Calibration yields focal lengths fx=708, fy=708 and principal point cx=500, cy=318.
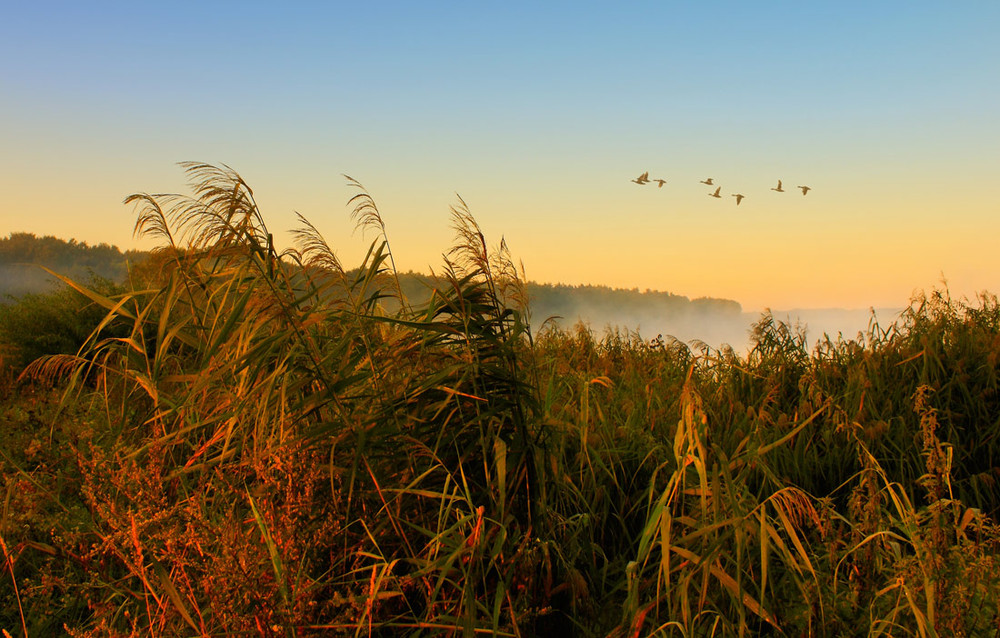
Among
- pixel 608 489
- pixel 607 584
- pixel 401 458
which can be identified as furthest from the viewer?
pixel 608 489

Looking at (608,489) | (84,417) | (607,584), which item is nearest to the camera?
(607,584)

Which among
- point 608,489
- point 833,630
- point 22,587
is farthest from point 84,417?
point 833,630

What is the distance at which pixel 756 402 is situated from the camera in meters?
5.52

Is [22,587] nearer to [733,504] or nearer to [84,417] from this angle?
[84,417]

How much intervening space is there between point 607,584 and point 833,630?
0.99m

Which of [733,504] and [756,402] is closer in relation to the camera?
[733,504]

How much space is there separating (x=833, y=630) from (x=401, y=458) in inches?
76.4

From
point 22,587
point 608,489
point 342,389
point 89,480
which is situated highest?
point 342,389

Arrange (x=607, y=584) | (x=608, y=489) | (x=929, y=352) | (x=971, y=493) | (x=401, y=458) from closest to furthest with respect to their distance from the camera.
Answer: (x=401, y=458) < (x=607, y=584) < (x=608, y=489) < (x=971, y=493) < (x=929, y=352)

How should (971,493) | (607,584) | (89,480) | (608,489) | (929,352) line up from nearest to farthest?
(89,480) < (607,584) < (608,489) < (971,493) < (929,352)

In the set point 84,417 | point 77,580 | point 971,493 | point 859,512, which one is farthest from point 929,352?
point 84,417

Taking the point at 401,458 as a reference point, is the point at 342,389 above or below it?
above

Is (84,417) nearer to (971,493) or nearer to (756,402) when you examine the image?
(756,402)

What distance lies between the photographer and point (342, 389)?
3.00 meters
